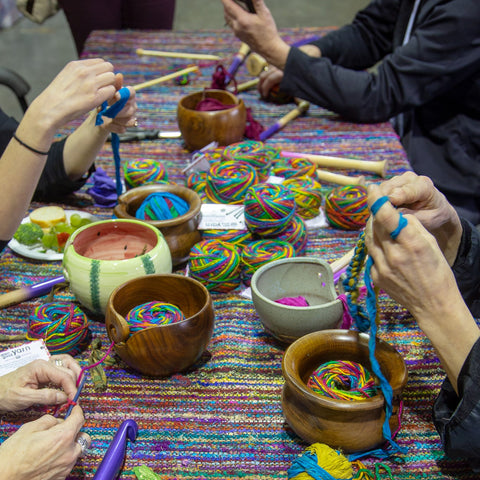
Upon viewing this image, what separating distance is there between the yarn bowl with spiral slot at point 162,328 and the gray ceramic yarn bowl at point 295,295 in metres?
0.10

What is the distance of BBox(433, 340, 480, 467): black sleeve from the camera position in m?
0.68

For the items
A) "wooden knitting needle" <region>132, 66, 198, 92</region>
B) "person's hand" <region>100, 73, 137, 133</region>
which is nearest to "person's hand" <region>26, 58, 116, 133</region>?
"person's hand" <region>100, 73, 137, 133</region>

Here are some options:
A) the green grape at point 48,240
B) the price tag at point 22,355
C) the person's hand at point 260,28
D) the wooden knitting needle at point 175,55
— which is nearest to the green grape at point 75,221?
the green grape at point 48,240

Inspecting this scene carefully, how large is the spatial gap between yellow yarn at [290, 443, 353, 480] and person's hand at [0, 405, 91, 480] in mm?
266

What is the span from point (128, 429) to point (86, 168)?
0.71 metres

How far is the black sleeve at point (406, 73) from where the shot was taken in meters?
1.51

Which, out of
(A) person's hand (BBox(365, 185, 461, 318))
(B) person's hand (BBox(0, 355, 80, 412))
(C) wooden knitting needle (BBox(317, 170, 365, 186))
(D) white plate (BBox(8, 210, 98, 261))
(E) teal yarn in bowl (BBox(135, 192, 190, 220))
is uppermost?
(A) person's hand (BBox(365, 185, 461, 318))

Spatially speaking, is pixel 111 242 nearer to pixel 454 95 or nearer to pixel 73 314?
pixel 73 314

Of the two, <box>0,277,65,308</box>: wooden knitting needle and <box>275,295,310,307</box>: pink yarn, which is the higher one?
<box>275,295,310,307</box>: pink yarn

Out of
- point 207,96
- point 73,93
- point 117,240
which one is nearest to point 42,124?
point 73,93

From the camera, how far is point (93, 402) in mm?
831

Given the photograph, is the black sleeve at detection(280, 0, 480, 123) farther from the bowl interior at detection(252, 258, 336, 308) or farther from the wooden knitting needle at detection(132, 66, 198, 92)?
the bowl interior at detection(252, 258, 336, 308)

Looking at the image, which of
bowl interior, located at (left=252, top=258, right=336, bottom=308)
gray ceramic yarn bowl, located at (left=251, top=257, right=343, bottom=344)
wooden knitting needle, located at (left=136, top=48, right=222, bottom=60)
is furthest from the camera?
wooden knitting needle, located at (left=136, top=48, right=222, bottom=60)

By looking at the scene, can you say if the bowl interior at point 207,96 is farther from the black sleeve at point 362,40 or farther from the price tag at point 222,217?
the black sleeve at point 362,40
